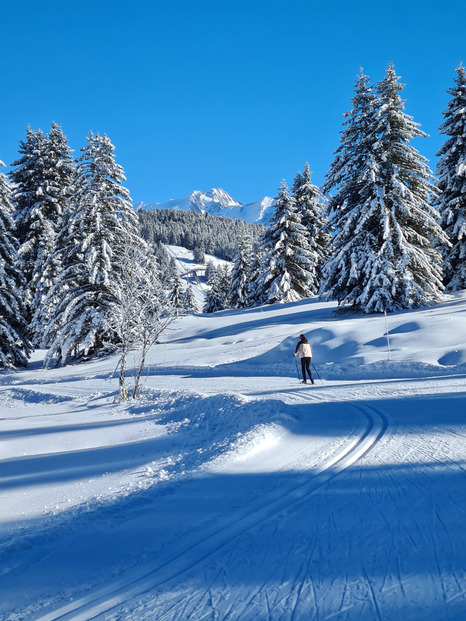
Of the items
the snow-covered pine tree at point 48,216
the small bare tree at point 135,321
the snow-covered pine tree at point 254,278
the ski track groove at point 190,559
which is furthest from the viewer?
the snow-covered pine tree at point 254,278

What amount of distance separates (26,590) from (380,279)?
18.7 m

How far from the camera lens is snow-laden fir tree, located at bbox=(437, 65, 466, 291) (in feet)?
74.1

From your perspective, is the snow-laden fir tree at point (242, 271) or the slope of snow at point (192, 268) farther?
the slope of snow at point (192, 268)

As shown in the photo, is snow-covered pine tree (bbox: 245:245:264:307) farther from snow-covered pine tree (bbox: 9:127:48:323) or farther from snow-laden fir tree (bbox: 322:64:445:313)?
snow-covered pine tree (bbox: 9:127:48:323)

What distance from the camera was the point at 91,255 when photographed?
20953 mm

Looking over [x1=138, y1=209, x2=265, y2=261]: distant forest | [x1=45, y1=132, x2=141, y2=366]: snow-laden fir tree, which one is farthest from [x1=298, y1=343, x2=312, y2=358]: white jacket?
[x1=138, y1=209, x2=265, y2=261]: distant forest

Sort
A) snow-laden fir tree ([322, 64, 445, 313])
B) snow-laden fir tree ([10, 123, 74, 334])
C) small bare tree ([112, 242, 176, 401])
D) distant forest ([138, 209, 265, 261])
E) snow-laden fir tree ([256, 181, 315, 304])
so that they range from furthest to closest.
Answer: distant forest ([138, 209, 265, 261]) → snow-laden fir tree ([256, 181, 315, 304]) → snow-laden fir tree ([10, 123, 74, 334]) → snow-laden fir tree ([322, 64, 445, 313]) → small bare tree ([112, 242, 176, 401])

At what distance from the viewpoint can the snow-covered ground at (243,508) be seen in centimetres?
259

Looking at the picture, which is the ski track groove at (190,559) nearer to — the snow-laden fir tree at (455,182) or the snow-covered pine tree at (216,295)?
the snow-laden fir tree at (455,182)

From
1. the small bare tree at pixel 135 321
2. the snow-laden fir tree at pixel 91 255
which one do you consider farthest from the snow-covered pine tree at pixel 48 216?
the small bare tree at pixel 135 321

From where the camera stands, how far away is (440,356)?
12.5 metres

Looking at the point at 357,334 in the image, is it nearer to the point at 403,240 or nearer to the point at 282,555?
the point at 403,240

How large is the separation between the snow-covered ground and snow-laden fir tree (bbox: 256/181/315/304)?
22246 mm

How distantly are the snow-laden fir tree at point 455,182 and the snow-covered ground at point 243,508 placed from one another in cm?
1598
